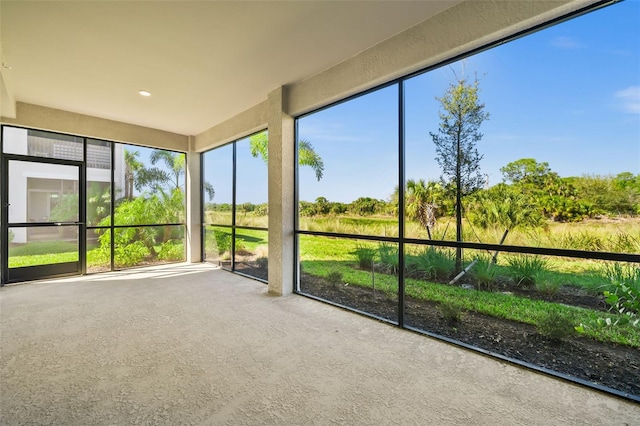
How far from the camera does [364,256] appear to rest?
3.55m

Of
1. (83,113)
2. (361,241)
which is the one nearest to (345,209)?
(361,241)

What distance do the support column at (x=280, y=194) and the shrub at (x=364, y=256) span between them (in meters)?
1.02

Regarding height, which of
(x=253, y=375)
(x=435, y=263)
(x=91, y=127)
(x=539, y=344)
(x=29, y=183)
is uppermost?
(x=91, y=127)

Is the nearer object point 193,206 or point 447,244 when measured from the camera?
point 447,244

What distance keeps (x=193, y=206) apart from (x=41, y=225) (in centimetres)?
244

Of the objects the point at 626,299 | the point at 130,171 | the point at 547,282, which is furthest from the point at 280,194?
the point at 130,171

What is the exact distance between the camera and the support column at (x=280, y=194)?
4000 millimetres

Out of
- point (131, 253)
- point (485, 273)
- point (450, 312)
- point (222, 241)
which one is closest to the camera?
point (485, 273)

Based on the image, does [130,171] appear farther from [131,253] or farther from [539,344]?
[539,344]

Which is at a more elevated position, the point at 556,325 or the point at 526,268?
the point at 526,268

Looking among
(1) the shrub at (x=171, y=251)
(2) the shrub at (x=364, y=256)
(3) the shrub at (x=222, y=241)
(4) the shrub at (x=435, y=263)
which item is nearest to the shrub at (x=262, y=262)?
(3) the shrub at (x=222, y=241)

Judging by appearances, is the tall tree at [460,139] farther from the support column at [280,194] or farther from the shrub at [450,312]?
the support column at [280,194]

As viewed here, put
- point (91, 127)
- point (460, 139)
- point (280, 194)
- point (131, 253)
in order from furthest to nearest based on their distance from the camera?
point (131, 253)
point (91, 127)
point (280, 194)
point (460, 139)

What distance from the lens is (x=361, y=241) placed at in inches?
139
